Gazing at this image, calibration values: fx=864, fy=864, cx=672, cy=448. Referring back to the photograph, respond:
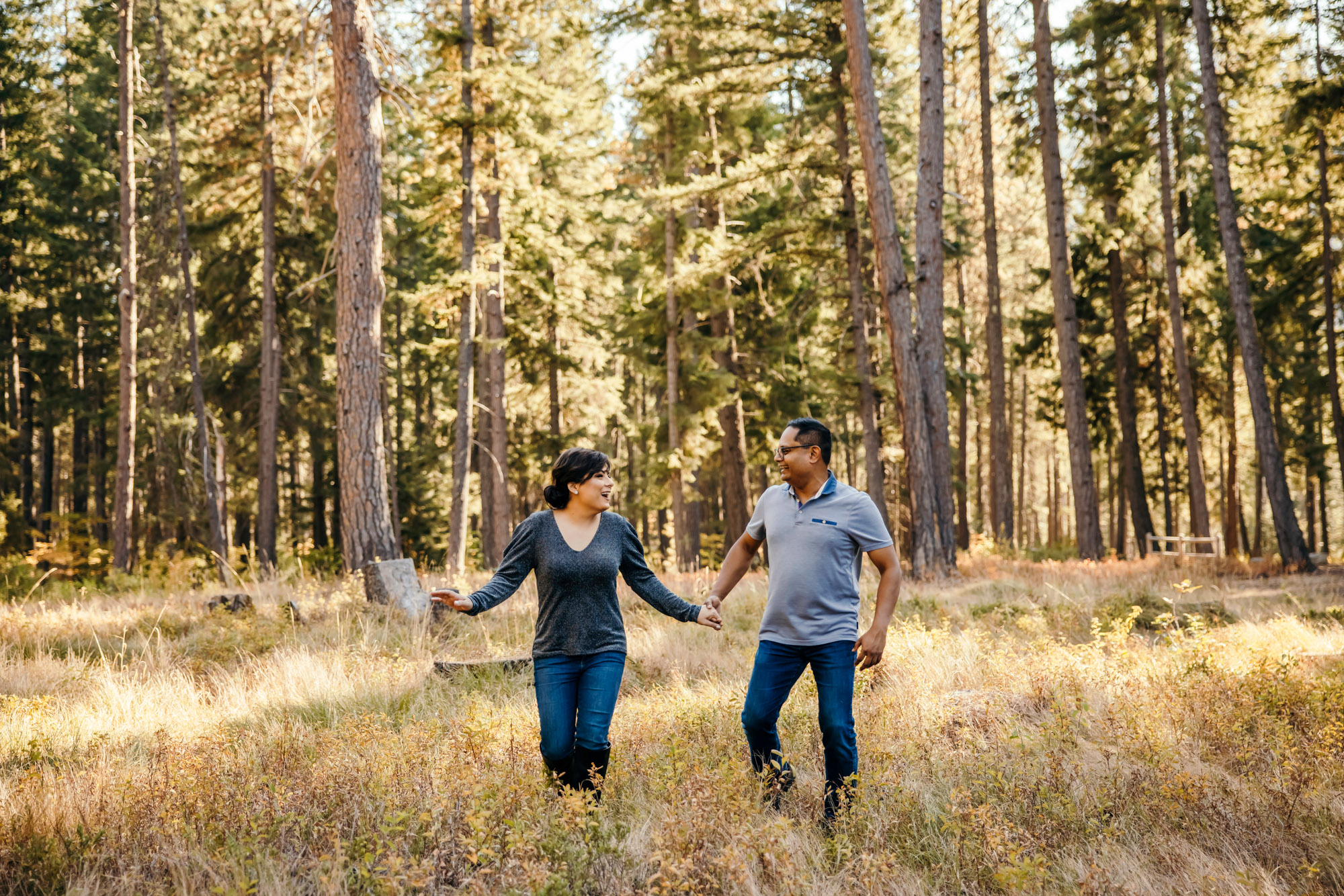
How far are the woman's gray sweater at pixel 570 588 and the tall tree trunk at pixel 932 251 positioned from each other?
9.91 metres

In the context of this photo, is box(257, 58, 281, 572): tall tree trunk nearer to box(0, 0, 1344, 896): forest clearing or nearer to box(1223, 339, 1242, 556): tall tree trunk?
box(0, 0, 1344, 896): forest clearing

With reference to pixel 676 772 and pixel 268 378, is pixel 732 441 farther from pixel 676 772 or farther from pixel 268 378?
pixel 676 772

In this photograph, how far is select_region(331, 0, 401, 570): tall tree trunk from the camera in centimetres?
1062

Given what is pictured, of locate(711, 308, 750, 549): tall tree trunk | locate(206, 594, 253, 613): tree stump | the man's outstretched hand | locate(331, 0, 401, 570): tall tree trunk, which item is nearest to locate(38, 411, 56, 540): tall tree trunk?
locate(206, 594, 253, 613): tree stump

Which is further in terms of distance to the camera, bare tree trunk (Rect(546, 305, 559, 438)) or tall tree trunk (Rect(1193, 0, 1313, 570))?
bare tree trunk (Rect(546, 305, 559, 438))

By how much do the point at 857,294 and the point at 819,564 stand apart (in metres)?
13.5

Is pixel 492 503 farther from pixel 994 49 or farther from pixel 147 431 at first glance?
pixel 994 49

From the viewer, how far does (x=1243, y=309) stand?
15.4 meters

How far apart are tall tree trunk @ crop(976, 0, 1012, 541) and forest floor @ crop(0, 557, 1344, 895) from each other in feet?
48.8

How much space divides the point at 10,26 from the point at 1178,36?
92.0 ft

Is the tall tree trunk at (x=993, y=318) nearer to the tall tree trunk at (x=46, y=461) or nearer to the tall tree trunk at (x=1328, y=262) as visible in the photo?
the tall tree trunk at (x=1328, y=262)

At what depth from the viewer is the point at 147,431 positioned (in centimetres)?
2219

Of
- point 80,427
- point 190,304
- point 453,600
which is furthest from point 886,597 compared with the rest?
point 80,427

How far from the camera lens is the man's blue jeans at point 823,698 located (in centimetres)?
425
